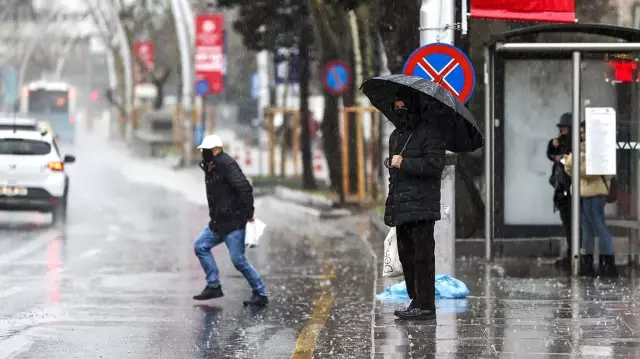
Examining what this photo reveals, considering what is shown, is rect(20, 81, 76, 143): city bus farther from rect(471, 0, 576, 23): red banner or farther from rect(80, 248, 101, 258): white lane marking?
rect(471, 0, 576, 23): red banner

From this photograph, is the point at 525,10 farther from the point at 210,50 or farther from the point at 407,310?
the point at 210,50

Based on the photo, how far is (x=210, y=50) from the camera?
142 ft

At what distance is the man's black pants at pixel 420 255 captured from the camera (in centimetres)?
1061

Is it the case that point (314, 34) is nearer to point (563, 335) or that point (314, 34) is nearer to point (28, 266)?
point (28, 266)

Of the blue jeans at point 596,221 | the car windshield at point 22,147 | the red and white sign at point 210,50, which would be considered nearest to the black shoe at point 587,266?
the blue jeans at point 596,221

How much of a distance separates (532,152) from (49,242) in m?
7.09

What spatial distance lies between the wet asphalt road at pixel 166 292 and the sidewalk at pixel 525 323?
0.35m

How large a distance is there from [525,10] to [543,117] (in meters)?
2.75

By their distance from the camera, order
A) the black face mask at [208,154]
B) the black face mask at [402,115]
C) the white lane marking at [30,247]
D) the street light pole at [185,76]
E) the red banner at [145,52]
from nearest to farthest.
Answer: the black face mask at [402,115]
the black face mask at [208,154]
the white lane marking at [30,247]
the street light pole at [185,76]
the red banner at [145,52]

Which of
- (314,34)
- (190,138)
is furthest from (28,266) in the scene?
(190,138)

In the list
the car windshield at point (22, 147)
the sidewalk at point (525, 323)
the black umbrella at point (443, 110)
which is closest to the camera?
the sidewalk at point (525, 323)

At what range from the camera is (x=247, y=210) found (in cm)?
1273

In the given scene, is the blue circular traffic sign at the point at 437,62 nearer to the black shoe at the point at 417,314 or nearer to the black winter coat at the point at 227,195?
the black winter coat at the point at 227,195

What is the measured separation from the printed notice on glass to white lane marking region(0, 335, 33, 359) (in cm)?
598
